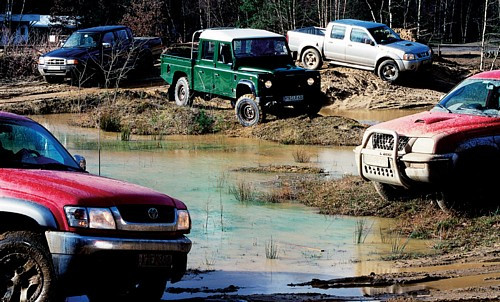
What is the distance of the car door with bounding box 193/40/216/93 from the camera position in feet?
83.4

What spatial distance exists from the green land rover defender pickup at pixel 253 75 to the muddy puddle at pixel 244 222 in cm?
131

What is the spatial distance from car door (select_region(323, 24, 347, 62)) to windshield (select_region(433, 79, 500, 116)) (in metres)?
18.6

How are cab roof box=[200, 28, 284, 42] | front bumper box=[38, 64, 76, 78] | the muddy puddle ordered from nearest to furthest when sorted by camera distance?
1. the muddy puddle
2. cab roof box=[200, 28, 284, 42]
3. front bumper box=[38, 64, 76, 78]

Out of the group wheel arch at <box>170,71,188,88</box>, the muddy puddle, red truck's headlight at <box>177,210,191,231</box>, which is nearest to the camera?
red truck's headlight at <box>177,210,191,231</box>

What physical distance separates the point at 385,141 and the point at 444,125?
0.76 meters

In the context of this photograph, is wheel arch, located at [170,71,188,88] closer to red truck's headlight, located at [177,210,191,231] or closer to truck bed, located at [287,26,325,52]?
truck bed, located at [287,26,325,52]

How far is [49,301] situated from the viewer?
25.7ft

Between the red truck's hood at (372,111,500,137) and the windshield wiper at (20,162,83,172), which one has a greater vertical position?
the windshield wiper at (20,162,83,172)

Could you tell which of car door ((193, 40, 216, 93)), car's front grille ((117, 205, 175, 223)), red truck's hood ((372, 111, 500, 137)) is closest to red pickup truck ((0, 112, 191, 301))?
car's front grille ((117, 205, 175, 223))

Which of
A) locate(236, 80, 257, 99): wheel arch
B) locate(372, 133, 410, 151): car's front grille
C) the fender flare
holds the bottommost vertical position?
locate(236, 80, 257, 99): wheel arch

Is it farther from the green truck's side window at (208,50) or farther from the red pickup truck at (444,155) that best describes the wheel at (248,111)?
the red pickup truck at (444,155)

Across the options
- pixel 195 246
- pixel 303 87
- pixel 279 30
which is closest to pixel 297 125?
pixel 303 87

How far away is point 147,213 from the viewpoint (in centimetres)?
824

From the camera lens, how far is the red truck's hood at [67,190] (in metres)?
7.87
